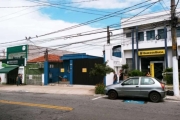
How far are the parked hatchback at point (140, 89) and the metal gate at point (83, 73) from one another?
26.0 ft

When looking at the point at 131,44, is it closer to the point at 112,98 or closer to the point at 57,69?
the point at 57,69

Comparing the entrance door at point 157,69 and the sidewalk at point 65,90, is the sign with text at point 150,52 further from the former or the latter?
the sidewalk at point 65,90

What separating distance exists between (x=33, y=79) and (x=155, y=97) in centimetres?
1748

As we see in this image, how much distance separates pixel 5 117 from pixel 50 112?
1.87 m

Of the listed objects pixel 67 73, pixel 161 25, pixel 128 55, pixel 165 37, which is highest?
pixel 161 25

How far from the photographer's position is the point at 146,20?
25.5 m

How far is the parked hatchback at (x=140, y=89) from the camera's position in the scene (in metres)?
12.2

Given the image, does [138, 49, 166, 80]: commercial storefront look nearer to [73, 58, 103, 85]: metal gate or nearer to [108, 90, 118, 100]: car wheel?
[73, 58, 103, 85]: metal gate

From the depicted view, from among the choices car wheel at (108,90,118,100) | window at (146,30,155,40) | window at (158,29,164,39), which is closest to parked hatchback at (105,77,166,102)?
car wheel at (108,90,118,100)

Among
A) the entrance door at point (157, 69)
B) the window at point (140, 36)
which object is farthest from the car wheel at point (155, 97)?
the window at point (140, 36)

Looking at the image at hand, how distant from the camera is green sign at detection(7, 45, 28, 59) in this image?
128 ft

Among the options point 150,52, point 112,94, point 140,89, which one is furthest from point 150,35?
point 140,89

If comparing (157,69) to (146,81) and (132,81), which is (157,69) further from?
(146,81)

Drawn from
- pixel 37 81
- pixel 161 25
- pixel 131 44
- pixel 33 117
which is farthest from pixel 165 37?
pixel 33 117
